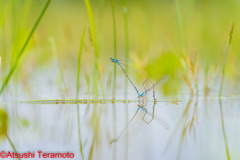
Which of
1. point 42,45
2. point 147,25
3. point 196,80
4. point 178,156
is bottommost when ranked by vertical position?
point 178,156

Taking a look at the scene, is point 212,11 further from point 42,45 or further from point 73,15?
point 42,45

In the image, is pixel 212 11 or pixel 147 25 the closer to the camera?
pixel 147 25

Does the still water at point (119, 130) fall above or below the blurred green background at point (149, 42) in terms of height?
below

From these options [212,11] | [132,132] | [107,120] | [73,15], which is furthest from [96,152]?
[73,15]

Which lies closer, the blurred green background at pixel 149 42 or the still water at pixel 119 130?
the still water at pixel 119 130

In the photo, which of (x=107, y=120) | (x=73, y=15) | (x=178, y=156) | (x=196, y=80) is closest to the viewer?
(x=178, y=156)

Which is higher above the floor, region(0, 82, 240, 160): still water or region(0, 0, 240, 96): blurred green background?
→ region(0, 0, 240, 96): blurred green background

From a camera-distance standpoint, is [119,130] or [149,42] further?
[149,42]

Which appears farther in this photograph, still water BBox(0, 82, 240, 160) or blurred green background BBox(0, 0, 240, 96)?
blurred green background BBox(0, 0, 240, 96)

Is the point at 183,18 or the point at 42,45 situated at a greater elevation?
the point at 183,18

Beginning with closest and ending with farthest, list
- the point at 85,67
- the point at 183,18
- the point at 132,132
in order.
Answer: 1. the point at 132,132
2. the point at 85,67
3. the point at 183,18

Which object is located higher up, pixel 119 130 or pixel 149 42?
pixel 149 42
